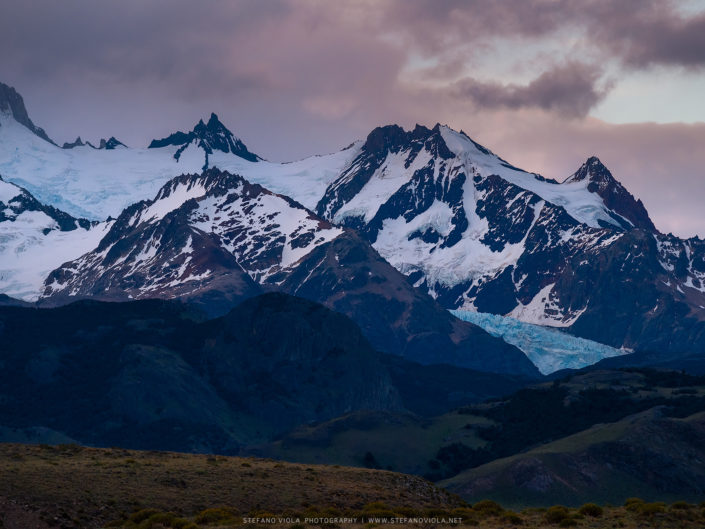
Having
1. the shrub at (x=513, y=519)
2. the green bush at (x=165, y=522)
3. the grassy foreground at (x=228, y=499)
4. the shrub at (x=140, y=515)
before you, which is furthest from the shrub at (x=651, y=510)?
the shrub at (x=140, y=515)

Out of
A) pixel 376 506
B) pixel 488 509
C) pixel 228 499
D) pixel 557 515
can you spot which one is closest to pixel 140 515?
pixel 228 499

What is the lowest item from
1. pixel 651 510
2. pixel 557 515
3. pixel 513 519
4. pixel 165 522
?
pixel 165 522

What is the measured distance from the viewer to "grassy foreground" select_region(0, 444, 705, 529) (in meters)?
139

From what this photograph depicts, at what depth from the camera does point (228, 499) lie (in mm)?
161875

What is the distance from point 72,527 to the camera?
139m

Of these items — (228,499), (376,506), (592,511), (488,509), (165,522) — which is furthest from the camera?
(228,499)

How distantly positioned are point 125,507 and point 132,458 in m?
29.3

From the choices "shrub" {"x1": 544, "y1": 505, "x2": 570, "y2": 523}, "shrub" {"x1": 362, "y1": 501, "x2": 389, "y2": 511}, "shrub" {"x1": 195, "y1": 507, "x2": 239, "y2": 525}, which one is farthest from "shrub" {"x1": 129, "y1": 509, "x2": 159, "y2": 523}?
"shrub" {"x1": 544, "y1": 505, "x2": 570, "y2": 523}

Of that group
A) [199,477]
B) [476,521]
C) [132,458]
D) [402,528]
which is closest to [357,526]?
[402,528]

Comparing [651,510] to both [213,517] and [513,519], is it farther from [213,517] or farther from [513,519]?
[213,517]

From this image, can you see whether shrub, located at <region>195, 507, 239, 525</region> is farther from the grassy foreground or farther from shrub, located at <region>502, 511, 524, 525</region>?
shrub, located at <region>502, 511, 524, 525</region>

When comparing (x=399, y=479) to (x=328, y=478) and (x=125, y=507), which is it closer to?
(x=328, y=478)

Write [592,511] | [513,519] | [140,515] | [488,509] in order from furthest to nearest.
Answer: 1. [488,509]
2. [140,515]
3. [592,511]
4. [513,519]

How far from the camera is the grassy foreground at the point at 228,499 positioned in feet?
455
